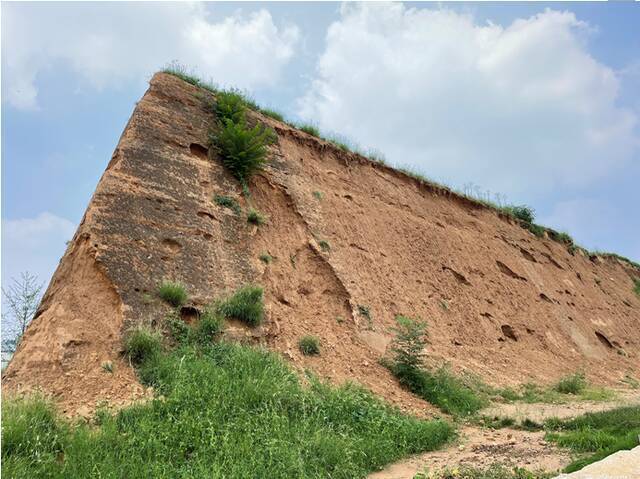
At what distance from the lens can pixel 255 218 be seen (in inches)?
407

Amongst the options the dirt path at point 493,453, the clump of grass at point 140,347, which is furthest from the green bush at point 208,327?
the dirt path at point 493,453

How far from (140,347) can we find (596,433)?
18.3 ft

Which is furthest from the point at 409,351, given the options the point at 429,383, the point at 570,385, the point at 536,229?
the point at 536,229

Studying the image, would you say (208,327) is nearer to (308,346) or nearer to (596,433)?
(308,346)

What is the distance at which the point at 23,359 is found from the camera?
6.22 meters

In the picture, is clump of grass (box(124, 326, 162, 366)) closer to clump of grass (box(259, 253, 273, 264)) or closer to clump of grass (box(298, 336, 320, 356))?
clump of grass (box(298, 336, 320, 356))

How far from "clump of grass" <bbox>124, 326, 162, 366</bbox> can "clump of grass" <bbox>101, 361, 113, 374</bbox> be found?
251 millimetres

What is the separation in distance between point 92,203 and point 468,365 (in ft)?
25.4

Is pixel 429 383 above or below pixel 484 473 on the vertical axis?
above

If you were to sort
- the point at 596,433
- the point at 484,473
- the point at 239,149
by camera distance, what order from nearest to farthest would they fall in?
1. the point at 484,473
2. the point at 596,433
3. the point at 239,149

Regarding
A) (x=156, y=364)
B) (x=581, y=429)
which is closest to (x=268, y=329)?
(x=156, y=364)

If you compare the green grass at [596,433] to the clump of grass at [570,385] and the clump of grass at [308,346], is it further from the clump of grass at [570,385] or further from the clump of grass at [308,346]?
the clump of grass at [308,346]

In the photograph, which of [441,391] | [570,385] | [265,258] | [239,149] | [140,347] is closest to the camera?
[140,347]

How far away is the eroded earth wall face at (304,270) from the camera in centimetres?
705
